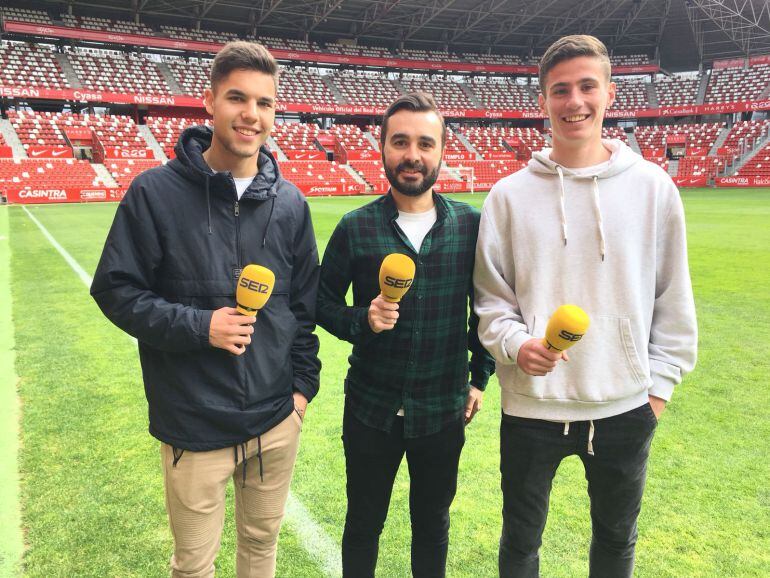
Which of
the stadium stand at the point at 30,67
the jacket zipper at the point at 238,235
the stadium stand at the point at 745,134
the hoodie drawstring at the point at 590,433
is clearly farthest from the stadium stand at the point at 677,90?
the jacket zipper at the point at 238,235

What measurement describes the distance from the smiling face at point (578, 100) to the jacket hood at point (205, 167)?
A: 1125 mm

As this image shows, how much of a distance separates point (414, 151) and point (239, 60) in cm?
75

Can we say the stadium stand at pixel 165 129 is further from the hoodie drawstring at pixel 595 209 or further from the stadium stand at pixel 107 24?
the hoodie drawstring at pixel 595 209

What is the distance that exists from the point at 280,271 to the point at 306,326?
278mm

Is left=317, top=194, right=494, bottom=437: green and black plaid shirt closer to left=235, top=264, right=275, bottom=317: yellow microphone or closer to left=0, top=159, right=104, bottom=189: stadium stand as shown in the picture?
left=235, top=264, right=275, bottom=317: yellow microphone

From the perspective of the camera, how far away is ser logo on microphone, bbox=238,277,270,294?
5.71 ft

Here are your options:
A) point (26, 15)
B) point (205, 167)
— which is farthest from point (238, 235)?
point (26, 15)

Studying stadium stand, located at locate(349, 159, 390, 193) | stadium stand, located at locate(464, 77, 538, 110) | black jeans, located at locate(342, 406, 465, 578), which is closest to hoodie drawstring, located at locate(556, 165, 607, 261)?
black jeans, located at locate(342, 406, 465, 578)

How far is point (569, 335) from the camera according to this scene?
63.8 inches

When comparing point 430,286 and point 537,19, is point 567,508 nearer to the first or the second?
point 430,286

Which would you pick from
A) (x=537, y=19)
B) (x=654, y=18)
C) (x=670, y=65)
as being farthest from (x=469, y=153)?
(x=670, y=65)

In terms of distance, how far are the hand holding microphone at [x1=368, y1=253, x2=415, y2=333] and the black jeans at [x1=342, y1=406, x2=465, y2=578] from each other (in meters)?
0.52

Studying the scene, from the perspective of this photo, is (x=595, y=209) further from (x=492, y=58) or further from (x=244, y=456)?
(x=492, y=58)

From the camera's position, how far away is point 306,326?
222cm
